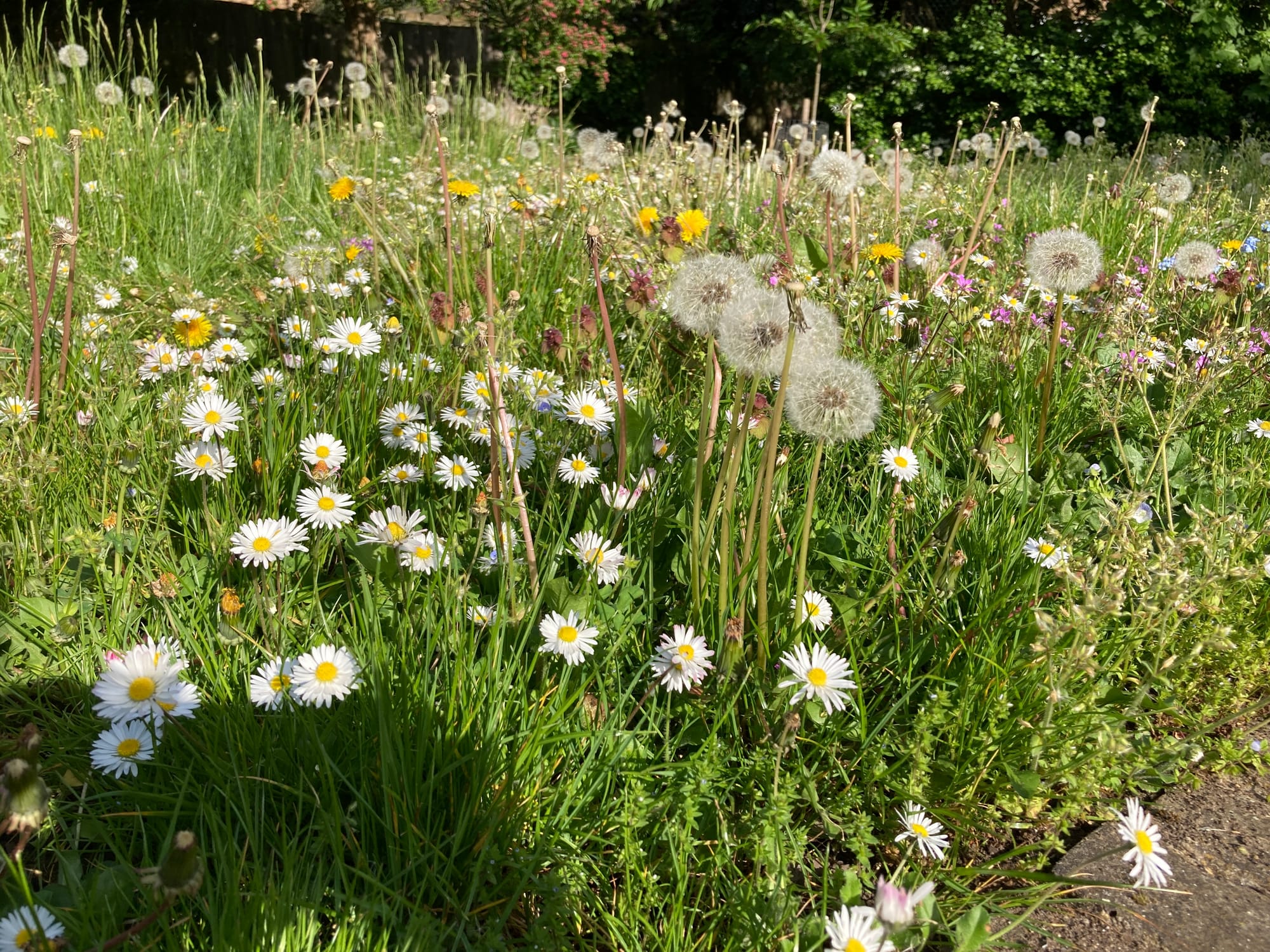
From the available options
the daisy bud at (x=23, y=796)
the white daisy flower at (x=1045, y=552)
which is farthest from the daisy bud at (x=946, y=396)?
the daisy bud at (x=23, y=796)

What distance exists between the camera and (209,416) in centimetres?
188

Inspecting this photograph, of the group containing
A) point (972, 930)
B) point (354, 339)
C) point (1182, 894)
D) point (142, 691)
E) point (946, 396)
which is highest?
point (946, 396)

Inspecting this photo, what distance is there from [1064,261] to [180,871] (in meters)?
2.07

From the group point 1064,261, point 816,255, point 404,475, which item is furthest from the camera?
point 816,255

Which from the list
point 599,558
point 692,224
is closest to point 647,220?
point 692,224

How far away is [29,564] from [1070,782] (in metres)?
1.87

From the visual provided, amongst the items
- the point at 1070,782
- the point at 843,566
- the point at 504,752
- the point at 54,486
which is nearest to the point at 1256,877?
the point at 1070,782

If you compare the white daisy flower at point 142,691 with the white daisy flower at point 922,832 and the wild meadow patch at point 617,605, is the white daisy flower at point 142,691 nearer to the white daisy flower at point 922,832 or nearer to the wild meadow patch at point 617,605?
the wild meadow patch at point 617,605

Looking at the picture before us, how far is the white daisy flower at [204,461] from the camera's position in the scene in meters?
1.75

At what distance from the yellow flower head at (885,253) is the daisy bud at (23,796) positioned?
245 cm

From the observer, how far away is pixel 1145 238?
392cm

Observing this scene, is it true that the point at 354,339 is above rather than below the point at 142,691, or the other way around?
above

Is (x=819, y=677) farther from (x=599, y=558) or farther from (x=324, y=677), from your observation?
(x=324, y=677)

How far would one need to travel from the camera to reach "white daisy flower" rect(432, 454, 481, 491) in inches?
73.2
